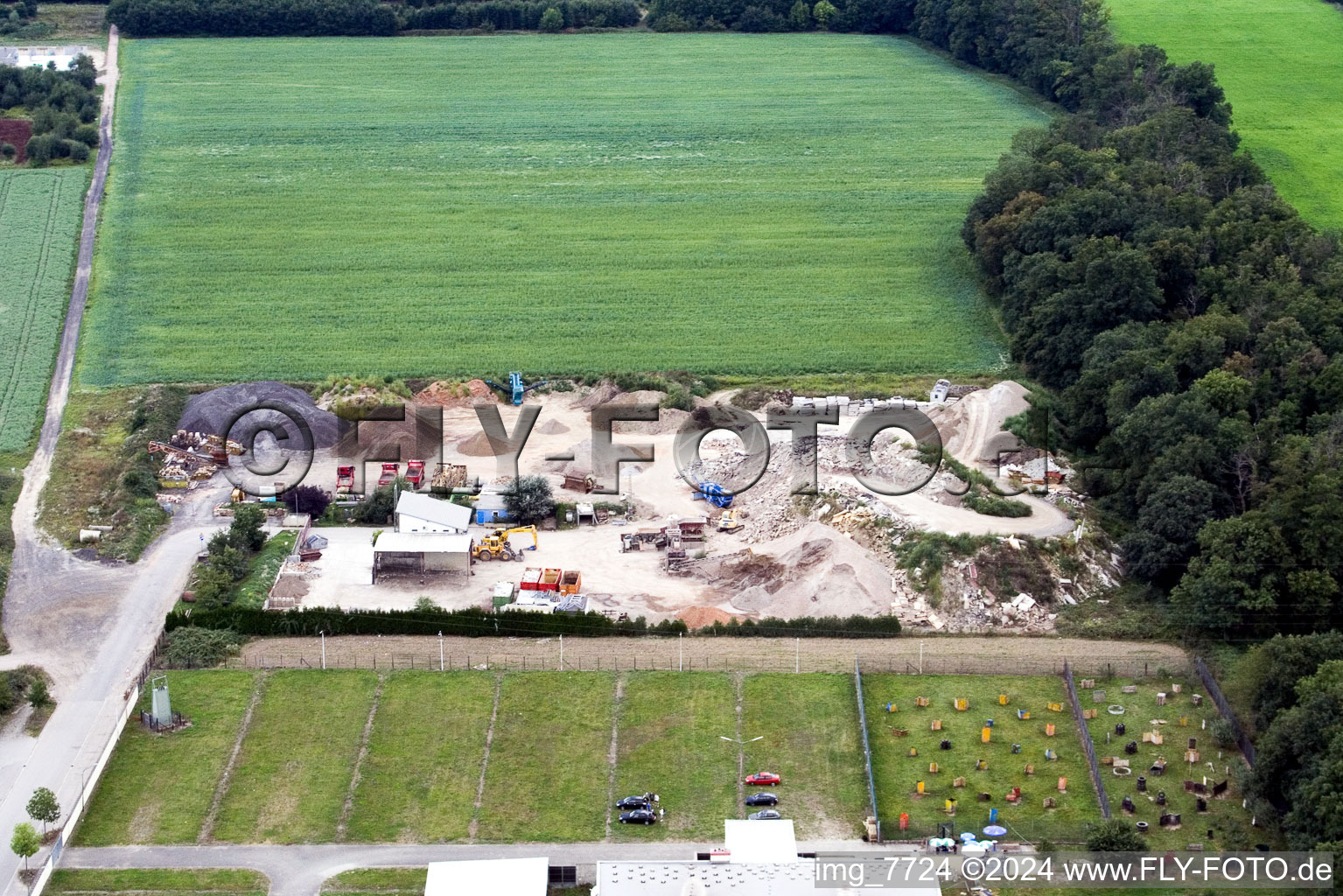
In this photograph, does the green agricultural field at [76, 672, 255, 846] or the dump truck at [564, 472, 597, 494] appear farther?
the dump truck at [564, 472, 597, 494]

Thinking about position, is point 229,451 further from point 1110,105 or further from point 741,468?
point 1110,105

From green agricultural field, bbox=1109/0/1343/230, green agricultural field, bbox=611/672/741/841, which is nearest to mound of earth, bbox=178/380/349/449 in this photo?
green agricultural field, bbox=611/672/741/841

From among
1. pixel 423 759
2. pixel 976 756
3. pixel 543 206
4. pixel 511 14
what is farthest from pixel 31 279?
pixel 976 756

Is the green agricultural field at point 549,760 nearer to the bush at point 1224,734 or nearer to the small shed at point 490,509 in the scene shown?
the small shed at point 490,509

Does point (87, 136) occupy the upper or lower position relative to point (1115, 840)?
lower

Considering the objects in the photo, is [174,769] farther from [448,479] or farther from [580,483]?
[580,483]

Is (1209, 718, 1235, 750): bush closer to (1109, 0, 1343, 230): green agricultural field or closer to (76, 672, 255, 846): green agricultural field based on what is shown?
(76, 672, 255, 846): green agricultural field
